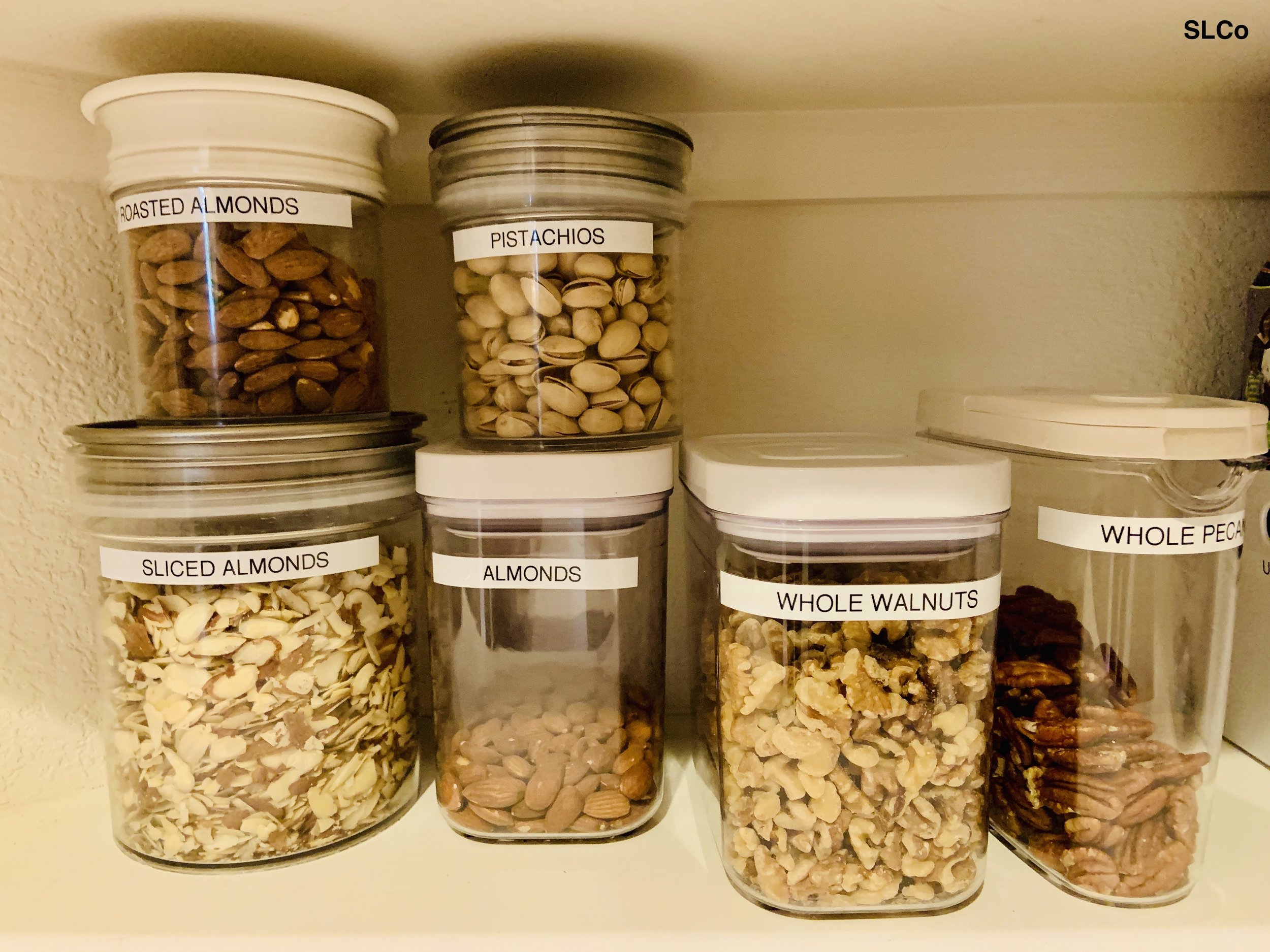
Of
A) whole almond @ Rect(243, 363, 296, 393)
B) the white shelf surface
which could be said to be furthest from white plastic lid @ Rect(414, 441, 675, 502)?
the white shelf surface

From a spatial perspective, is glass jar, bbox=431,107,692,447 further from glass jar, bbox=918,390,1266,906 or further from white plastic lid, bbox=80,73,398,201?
glass jar, bbox=918,390,1266,906

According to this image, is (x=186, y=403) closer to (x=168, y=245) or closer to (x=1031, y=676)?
(x=168, y=245)

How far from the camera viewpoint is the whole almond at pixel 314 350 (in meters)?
0.51

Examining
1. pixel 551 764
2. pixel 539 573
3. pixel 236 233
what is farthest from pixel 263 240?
pixel 551 764

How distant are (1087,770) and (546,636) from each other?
0.32 meters

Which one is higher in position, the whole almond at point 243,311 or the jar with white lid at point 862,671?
the whole almond at point 243,311

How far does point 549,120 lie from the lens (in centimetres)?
52

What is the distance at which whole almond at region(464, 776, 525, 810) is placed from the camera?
0.53 m

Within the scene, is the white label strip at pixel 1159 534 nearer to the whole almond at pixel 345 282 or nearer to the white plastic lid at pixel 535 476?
the white plastic lid at pixel 535 476

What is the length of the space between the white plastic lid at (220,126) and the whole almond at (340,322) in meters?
0.08

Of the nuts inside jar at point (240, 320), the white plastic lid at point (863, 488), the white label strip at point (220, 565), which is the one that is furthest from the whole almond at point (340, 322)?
the white plastic lid at point (863, 488)

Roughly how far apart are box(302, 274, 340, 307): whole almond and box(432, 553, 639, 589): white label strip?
17 centimetres

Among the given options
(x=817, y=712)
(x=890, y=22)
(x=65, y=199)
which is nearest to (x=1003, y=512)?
(x=817, y=712)

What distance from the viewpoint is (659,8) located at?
479 mm
